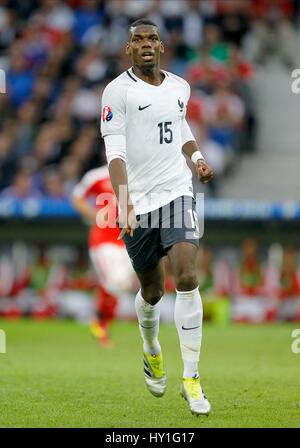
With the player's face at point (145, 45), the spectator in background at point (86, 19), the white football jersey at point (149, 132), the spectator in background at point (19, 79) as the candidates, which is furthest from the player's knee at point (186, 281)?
the spectator in background at point (86, 19)

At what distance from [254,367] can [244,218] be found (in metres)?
7.98

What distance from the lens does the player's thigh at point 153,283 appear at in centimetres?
878

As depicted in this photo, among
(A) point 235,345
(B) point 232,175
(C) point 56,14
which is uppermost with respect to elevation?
(C) point 56,14

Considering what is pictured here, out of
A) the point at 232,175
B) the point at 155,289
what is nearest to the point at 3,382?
the point at 155,289

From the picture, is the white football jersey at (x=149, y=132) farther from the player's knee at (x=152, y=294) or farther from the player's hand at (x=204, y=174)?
the player's knee at (x=152, y=294)

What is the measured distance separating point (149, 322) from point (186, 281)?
1.06 metres

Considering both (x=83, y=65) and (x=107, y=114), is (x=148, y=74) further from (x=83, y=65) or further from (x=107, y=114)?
(x=83, y=65)

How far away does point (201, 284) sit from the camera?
765 inches

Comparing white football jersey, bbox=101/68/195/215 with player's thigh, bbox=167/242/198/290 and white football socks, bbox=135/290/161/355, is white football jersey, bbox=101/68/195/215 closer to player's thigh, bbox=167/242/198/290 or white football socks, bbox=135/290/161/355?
player's thigh, bbox=167/242/198/290

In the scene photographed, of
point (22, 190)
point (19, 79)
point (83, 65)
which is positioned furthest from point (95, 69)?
point (22, 190)

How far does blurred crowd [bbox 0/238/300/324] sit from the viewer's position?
19312 millimetres

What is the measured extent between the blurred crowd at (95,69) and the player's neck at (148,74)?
11406mm

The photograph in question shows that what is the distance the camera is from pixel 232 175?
2114 cm

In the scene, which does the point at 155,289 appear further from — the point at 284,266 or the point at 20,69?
the point at 20,69
